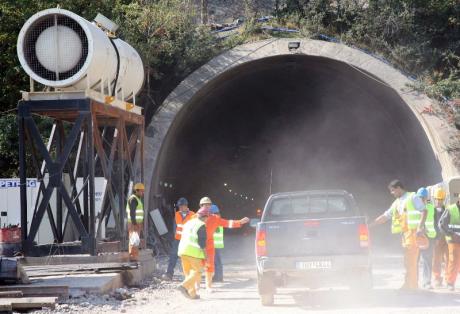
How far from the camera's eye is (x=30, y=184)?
1838 cm

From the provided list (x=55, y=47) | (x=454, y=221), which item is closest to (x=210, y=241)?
(x=454, y=221)

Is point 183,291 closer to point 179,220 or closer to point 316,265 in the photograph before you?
point 316,265

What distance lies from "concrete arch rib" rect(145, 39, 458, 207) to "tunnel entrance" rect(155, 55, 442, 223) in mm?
433

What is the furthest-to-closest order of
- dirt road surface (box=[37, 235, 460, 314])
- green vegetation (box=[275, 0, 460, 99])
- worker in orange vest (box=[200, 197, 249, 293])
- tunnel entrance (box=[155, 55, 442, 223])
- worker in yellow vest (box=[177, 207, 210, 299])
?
tunnel entrance (box=[155, 55, 442, 223])
green vegetation (box=[275, 0, 460, 99])
worker in orange vest (box=[200, 197, 249, 293])
worker in yellow vest (box=[177, 207, 210, 299])
dirt road surface (box=[37, 235, 460, 314])

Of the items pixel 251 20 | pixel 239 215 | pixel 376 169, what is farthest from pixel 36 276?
pixel 239 215

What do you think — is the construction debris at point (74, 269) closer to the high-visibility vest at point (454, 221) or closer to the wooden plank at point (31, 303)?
the wooden plank at point (31, 303)

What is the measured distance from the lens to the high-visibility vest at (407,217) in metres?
11.3

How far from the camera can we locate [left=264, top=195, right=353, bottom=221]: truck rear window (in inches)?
425

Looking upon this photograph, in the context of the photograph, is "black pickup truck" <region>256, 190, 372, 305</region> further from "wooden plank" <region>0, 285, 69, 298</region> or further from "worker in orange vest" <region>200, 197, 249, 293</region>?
"wooden plank" <region>0, 285, 69, 298</region>

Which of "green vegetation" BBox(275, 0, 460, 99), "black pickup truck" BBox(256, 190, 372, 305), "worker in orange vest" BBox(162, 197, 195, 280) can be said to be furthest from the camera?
"green vegetation" BBox(275, 0, 460, 99)

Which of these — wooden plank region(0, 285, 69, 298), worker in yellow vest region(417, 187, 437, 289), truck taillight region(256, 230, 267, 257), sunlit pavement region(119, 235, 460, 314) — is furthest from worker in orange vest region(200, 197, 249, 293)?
worker in yellow vest region(417, 187, 437, 289)

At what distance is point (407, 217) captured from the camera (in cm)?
1142

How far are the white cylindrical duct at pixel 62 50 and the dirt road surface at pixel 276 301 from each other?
409 centimetres

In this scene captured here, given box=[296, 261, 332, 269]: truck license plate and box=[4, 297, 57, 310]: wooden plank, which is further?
box=[296, 261, 332, 269]: truck license plate
